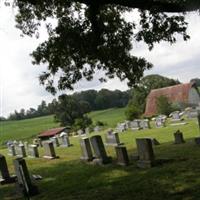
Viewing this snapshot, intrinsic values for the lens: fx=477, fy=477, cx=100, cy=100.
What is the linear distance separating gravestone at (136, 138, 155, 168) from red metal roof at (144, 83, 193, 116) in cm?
5248

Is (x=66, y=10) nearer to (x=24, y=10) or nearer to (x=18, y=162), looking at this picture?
(x=24, y=10)

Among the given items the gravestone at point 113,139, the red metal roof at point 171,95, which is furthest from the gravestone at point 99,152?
the red metal roof at point 171,95

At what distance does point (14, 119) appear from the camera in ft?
479

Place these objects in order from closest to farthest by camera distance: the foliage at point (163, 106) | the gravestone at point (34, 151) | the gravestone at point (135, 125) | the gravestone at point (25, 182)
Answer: the gravestone at point (25, 182), the gravestone at point (34, 151), the gravestone at point (135, 125), the foliage at point (163, 106)

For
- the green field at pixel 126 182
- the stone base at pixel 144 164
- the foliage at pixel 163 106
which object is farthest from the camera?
the foliage at pixel 163 106

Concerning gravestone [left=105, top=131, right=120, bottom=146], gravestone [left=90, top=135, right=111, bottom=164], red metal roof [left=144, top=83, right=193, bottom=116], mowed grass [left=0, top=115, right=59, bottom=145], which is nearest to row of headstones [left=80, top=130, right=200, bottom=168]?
gravestone [left=90, top=135, right=111, bottom=164]

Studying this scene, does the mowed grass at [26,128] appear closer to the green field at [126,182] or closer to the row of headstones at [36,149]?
the row of headstones at [36,149]

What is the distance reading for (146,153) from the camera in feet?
47.5

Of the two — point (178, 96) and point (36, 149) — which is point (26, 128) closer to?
point (178, 96)

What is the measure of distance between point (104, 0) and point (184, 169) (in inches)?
191

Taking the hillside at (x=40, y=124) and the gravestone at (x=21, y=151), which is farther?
the hillside at (x=40, y=124)

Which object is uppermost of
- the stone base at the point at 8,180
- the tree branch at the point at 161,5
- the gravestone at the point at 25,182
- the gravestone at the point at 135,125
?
the tree branch at the point at 161,5

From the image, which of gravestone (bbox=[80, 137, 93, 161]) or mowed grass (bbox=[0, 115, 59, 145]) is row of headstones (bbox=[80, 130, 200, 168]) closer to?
gravestone (bbox=[80, 137, 93, 161])

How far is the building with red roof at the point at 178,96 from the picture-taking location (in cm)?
6862
